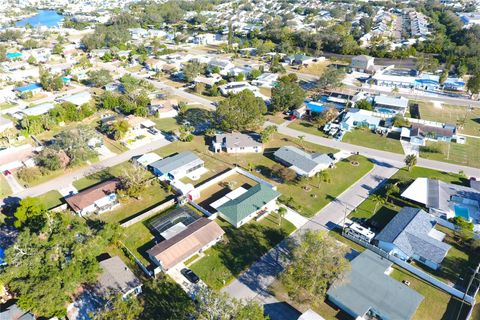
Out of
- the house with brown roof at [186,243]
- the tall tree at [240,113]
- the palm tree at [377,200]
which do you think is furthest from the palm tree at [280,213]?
the tall tree at [240,113]

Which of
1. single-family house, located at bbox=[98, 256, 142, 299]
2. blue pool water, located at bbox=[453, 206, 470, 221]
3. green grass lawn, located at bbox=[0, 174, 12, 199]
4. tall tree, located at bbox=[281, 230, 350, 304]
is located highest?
tall tree, located at bbox=[281, 230, 350, 304]

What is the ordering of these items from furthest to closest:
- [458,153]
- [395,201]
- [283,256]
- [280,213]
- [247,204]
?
[458,153], [395,201], [247,204], [280,213], [283,256]

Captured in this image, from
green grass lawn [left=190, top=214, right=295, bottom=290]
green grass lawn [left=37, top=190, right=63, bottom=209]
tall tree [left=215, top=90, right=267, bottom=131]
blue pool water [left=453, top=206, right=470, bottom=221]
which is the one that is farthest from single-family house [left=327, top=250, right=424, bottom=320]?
green grass lawn [left=37, top=190, right=63, bottom=209]

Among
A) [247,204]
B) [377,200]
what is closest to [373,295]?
[377,200]

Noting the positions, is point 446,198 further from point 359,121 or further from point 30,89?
point 30,89

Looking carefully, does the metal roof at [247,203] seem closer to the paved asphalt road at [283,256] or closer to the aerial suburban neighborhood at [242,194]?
the aerial suburban neighborhood at [242,194]

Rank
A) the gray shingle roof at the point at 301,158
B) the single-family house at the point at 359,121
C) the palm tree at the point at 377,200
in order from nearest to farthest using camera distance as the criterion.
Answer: the palm tree at the point at 377,200 → the gray shingle roof at the point at 301,158 → the single-family house at the point at 359,121

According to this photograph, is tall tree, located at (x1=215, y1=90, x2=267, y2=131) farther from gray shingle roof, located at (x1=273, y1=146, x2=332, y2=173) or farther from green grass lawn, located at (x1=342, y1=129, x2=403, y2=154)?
green grass lawn, located at (x1=342, y1=129, x2=403, y2=154)
